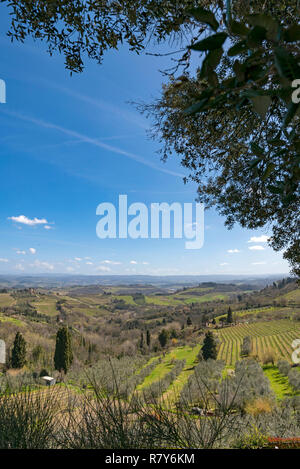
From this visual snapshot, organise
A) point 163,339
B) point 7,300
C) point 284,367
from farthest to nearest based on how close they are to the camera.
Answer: point 7,300 < point 163,339 < point 284,367

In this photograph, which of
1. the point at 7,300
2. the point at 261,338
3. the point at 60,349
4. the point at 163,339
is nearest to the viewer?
the point at 60,349

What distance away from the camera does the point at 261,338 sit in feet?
166

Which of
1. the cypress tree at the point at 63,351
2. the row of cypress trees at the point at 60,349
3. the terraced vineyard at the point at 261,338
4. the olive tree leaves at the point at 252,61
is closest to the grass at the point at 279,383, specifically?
the terraced vineyard at the point at 261,338

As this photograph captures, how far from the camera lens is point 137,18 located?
283cm

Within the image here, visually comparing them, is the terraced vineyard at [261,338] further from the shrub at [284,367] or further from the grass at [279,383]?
the shrub at [284,367]

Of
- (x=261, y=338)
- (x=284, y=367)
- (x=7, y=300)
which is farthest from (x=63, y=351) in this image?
(x=7, y=300)

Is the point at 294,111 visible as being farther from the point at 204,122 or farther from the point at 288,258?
the point at 288,258

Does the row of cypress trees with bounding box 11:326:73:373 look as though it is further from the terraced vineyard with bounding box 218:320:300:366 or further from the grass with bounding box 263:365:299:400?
the grass with bounding box 263:365:299:400

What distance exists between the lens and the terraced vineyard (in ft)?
132

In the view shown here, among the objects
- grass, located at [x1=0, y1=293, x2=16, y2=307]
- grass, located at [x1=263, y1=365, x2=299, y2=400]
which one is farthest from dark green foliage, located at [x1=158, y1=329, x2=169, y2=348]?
grass, located at [x1=0, y1=293, x2=16, y2=307]

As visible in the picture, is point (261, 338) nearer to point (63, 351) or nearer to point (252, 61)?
point (63, 351)

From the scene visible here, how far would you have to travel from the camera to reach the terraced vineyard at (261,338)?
40.2 meters

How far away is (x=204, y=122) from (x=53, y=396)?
4.25 m
